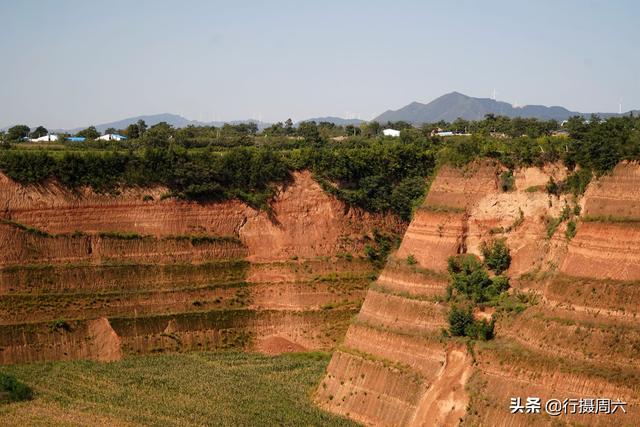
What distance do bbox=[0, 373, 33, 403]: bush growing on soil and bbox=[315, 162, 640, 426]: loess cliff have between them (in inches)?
544

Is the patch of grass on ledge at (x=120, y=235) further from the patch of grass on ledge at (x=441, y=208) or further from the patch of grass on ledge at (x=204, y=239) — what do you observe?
the patch of grass on ledge at (x=441, y=208)

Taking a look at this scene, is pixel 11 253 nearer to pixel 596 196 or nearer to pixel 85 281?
pixel 85 281

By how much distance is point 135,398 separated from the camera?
176 ft

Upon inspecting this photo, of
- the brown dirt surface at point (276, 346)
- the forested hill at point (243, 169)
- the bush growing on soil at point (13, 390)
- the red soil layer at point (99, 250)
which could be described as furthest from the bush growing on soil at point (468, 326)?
the red soil layer at point (99, 250)

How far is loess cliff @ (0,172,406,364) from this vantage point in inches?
2525

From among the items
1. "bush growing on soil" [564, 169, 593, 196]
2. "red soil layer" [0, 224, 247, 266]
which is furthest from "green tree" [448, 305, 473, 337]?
"red soil layer" [0, 224, 247, 266]

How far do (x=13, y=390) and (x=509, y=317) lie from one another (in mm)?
23168

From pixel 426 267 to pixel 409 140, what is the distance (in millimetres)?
39050

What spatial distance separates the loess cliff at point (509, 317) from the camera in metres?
40.9

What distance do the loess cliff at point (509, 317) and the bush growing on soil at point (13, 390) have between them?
45.3 feet

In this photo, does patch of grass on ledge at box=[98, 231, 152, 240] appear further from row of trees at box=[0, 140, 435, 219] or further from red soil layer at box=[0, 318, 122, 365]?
red soil layer at box=[0, 318, 122, 365]

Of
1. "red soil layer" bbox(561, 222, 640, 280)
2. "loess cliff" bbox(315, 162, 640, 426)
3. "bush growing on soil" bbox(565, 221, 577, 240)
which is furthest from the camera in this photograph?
"bush growing on soil" bbox(565, 221, 577, 240)

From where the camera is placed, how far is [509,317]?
150ft

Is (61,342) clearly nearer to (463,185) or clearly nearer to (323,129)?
(463,185)
